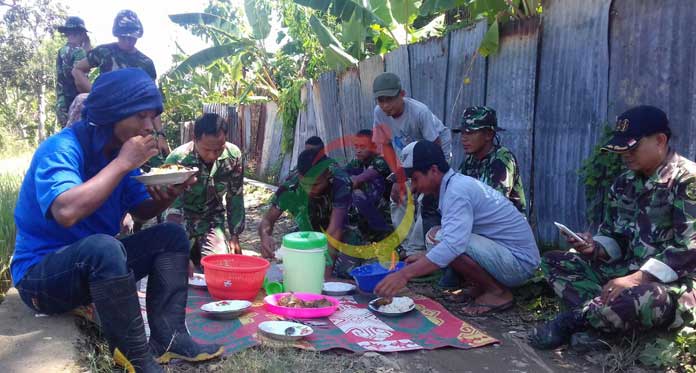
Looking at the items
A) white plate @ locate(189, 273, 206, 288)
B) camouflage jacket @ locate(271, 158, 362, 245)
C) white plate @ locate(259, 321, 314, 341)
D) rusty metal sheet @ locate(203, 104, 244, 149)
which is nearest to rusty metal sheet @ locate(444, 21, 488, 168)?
camouflage jacket @ locate(271, 158, 362, 245)

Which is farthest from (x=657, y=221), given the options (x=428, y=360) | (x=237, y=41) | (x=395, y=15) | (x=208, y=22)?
(x=208, y=22)

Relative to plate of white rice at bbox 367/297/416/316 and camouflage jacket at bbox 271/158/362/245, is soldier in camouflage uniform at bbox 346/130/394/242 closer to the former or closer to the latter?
camouflage jacket at bbox 271/158/362/245

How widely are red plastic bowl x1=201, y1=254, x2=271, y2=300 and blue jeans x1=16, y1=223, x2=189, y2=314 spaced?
88 centimetres

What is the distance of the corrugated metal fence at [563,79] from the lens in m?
3.10

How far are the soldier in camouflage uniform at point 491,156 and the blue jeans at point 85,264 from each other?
7.15ft

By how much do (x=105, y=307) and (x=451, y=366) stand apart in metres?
1.62

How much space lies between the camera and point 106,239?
1.99 metres

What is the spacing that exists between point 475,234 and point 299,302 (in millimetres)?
1203

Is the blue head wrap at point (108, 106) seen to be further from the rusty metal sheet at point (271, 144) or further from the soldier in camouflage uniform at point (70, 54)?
the rusty metal sheet at point (271, 144)

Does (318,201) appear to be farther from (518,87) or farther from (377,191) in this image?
(518,87)

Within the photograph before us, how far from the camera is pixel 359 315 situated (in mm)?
3227

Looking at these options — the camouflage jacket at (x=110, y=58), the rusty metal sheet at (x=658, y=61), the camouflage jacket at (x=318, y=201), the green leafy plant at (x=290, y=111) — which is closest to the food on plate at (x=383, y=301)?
the camouflage jacket at (x=318, y=201)

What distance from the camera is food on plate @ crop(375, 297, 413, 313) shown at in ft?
10.5

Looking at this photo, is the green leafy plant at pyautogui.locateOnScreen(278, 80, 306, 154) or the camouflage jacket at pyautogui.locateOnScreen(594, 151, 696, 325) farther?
the green leafy plant at pyautogui.locateOnScreen(278, 80, 306, 154)
